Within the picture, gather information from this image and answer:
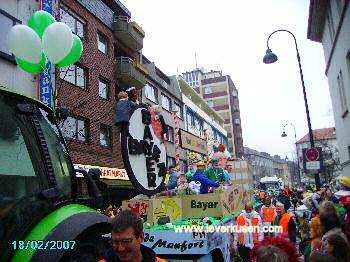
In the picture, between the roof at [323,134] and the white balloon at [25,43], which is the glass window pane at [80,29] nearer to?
the white balloon at [25,43]

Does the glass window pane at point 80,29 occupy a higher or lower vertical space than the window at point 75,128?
higher

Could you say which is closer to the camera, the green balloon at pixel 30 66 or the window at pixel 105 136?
the green balloon at pixel 30 66

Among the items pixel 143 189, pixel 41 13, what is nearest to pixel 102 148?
pixel 41 13

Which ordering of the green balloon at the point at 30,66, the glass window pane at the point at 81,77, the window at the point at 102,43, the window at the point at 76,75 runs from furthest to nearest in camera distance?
the window at the point at 102,43, the glass window pane at the point at 81,77, the window at the point at 76,75, the green balloon at the point at 30,66

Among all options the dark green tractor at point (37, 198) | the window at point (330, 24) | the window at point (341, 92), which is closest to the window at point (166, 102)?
the window at point (330, 24)

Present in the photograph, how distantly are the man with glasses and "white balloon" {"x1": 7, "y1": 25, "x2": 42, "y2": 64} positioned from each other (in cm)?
379

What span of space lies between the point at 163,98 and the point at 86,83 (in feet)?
40.3

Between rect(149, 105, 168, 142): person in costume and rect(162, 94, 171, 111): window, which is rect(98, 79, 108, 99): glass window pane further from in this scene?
rect(149, 105, 168, 142): person in costume

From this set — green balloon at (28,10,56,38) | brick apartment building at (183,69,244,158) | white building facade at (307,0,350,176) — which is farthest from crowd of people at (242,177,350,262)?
brick apartment building at (183,69,244,158)

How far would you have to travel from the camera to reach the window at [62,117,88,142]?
17080 millimetres

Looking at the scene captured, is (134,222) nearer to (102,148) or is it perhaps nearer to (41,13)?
(41,13)

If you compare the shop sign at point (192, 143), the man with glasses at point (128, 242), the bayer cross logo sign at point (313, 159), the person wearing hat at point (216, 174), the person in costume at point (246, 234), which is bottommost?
the person in costume at point (246, 234)

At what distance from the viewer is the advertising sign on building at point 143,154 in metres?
3.61

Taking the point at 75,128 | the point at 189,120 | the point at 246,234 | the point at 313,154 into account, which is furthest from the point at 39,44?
the point at 189,120
